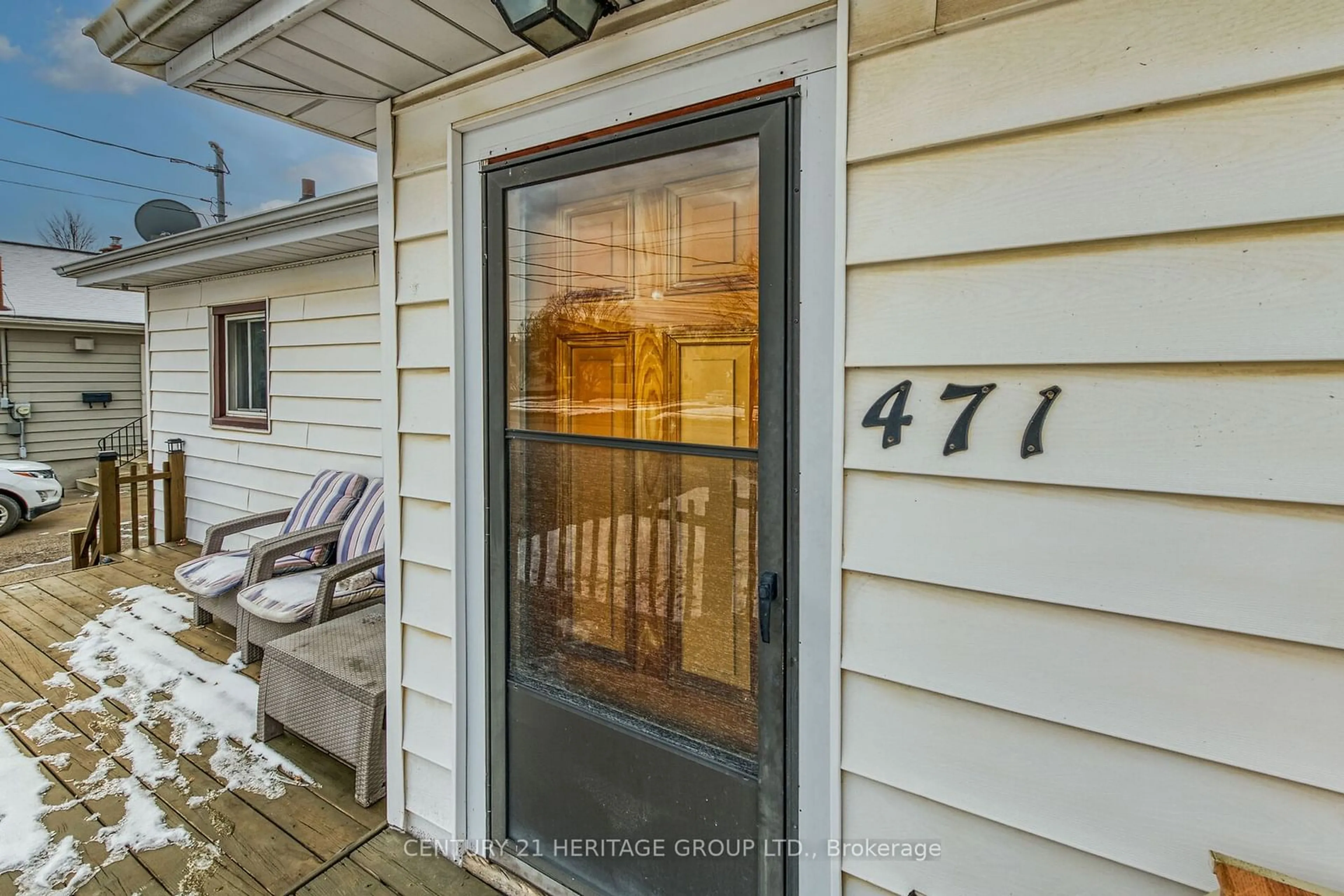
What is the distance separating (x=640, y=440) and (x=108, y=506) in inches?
221

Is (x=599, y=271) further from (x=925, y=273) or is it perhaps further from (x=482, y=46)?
(x=925, y=273)

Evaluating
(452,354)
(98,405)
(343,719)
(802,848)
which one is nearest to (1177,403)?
(802,848)

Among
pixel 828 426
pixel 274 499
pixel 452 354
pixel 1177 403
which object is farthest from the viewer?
pixel 274 499

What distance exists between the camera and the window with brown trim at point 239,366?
15.5 feet

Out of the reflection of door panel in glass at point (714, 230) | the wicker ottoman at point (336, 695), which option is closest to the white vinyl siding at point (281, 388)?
the wicker ottoman at point (336, 695)

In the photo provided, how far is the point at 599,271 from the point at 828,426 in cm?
75

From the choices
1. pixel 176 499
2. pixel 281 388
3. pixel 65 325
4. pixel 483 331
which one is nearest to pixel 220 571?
pixel 281 388

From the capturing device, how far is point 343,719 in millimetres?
2240

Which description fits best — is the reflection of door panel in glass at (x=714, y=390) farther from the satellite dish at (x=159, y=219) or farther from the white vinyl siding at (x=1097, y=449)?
the satellite dish at (x=159, y=219)

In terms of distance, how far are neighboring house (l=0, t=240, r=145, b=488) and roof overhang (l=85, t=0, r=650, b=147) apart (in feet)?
26.0

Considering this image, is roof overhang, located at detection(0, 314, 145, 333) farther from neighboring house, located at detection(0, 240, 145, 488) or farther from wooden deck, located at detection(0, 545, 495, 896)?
wooden deck, located at detection(0, 545, 495, 896)

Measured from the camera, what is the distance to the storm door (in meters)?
1.34

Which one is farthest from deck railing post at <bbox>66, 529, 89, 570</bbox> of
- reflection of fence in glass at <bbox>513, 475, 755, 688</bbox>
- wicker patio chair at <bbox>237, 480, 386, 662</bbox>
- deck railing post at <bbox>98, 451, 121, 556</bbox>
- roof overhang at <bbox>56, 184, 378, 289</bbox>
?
reflection of fence in glass at <bbox>513, 475, 755, 688</bbox>

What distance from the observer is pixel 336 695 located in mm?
2242
